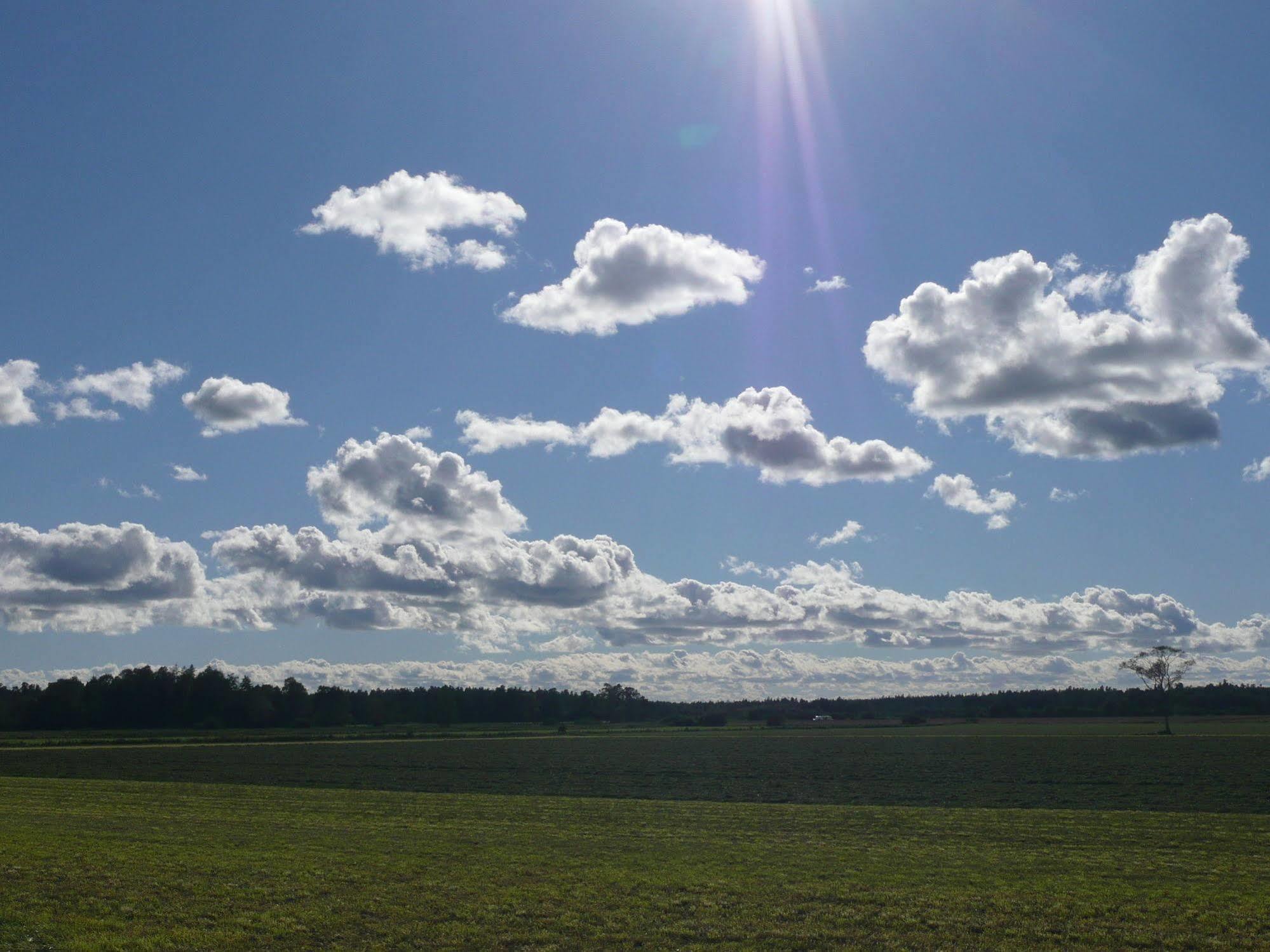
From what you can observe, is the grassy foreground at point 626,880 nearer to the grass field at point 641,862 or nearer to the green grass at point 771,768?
the grass field at point 641,862


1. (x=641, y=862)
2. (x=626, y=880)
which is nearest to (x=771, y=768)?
(x=641, y=862)

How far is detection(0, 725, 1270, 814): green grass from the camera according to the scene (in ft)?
156

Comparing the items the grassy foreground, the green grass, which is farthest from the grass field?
the green grass

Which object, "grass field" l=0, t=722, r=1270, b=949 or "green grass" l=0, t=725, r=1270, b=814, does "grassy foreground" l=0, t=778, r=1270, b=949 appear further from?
"green grass" l=0, t=725, r=1270, b=814

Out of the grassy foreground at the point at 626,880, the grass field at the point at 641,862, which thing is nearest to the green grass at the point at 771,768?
the grass field at the point at 641,862

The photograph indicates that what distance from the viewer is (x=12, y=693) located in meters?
186

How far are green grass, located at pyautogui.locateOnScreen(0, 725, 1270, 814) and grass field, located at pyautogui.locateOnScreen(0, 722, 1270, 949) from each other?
60 centimetres

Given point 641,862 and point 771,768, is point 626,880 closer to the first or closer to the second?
point 641,862

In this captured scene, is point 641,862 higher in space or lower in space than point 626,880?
lower

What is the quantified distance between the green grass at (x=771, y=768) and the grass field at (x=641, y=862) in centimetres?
60

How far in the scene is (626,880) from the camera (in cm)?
2238

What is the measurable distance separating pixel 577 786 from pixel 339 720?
154m

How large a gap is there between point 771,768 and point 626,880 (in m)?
45.2

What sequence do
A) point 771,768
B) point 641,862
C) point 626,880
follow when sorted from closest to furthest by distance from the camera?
1. point 626,880
2. point 641,862
3. point 771,768
